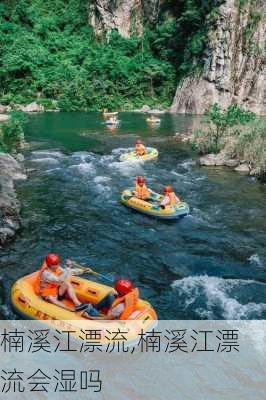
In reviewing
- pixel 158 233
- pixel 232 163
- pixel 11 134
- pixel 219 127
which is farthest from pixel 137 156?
pixel 158 233

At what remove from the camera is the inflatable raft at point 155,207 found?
14.7 meters

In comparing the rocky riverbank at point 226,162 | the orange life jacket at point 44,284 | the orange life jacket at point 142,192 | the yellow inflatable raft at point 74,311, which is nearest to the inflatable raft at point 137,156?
the rocky riverbank at point 226,162

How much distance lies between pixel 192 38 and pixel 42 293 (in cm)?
3998

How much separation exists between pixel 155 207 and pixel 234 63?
99.9 ft

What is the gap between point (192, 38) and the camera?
44.8m

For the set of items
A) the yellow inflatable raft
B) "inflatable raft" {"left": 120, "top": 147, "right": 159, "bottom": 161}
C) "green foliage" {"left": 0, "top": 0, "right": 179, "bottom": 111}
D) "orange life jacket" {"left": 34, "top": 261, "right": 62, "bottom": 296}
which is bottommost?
the yellow inflatable raft

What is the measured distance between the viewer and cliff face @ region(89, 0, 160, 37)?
51.8 m

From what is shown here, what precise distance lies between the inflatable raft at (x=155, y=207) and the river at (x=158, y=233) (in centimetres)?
24

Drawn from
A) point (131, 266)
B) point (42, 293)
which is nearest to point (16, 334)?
point (42, 293)

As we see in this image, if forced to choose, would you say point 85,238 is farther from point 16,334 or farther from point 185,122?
point 185,122

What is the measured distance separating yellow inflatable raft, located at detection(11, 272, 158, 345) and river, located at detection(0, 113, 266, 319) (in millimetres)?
532

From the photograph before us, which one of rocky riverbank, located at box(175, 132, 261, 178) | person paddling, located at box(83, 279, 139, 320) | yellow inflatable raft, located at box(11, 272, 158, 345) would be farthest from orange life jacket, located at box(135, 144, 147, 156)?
person paddling, located at box(83, 279, 139, 320)

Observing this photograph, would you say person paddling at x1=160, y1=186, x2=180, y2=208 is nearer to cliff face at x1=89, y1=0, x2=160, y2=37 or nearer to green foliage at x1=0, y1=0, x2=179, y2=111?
green foliage at x1=0, y1=0, x2=179, y2=111

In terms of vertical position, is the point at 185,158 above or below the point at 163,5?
below
